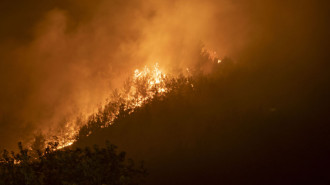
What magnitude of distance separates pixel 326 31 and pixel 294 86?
69.9ft

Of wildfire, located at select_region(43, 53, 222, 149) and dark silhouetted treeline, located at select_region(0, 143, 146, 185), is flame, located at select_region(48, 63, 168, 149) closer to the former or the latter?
wildfire, located at select_region(43, 53, 222, 149)

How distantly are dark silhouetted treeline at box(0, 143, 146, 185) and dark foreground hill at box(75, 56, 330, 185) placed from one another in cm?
4048

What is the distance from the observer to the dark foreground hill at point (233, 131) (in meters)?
55.5

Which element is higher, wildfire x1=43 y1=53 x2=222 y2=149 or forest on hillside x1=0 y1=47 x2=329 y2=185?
wildfire x1=43 y1=53 x2=222 y2=149

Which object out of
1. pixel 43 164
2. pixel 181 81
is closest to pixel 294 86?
pixel 181 81

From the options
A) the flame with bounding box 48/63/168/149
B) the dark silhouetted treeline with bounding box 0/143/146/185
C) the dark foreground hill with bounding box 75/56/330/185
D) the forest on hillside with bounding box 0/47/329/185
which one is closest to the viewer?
the dark silhouetted treeline with bounding box 0/143/146/185

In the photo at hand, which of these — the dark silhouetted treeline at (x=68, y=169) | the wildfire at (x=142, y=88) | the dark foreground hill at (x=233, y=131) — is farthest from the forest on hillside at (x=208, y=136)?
the wildfire at (x=142, y=88)

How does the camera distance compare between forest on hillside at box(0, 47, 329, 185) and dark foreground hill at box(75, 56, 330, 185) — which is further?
dark foreground hill at box(75, 56, 330, 185)

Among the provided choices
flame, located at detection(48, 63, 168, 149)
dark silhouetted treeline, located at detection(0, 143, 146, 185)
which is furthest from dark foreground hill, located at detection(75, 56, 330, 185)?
dark silhouetted treeline, located at detection(0, 143, 146, 185)

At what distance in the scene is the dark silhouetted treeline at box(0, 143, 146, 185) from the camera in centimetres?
1683

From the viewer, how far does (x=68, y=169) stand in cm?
1756

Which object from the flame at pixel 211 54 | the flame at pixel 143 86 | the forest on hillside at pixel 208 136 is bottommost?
the forest on hillside at pixel 208 136

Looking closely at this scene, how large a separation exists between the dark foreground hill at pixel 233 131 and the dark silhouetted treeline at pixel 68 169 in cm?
4048

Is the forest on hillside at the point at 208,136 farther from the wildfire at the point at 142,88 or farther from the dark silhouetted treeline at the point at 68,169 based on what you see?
the wildfire at the point at 142,88
